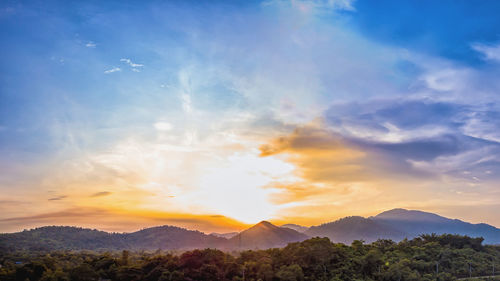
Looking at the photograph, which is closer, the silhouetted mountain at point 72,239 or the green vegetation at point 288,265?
the green vegetation at point 288,265

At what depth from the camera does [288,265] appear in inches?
1508

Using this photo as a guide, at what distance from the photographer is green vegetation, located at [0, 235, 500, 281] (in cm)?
3294

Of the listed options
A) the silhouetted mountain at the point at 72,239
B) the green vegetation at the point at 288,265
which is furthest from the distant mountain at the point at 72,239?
the green vegetation at the point at 288,265

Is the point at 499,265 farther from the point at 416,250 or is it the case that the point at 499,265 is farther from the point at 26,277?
the point at 26,277

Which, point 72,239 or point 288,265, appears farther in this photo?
point 72,239

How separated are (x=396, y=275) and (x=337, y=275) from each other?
6.86 meters

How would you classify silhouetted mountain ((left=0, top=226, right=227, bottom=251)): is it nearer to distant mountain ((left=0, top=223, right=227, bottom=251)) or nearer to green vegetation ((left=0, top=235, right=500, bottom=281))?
distant mountain ((left=0, top=223, right=227, bottom=251))

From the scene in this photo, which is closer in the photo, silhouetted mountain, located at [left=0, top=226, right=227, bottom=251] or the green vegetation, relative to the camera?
the green vegetation

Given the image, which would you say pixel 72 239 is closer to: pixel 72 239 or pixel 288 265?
pixel 72 239

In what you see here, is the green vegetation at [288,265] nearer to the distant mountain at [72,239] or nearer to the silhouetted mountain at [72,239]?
the distant mountain at [72,239]

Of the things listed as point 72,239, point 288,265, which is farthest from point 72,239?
point 288,265

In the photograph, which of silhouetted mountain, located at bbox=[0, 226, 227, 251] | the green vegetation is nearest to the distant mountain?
silhouetted mountain, located at bbox=[0, 226, 227, 251]

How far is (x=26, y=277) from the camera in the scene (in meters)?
31.0

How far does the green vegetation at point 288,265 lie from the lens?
32938 mm
